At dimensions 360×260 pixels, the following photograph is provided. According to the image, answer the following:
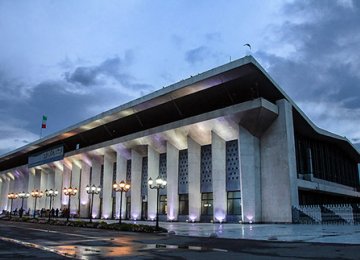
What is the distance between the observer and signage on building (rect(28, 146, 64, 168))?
61.1 metres

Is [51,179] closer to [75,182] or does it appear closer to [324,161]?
[75,182]

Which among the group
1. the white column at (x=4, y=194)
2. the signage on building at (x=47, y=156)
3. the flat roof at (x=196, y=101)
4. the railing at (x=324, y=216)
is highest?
the flat roof at (x=196, y=101)

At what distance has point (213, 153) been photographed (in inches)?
1538

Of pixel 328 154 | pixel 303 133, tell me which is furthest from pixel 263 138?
pixel 328 154

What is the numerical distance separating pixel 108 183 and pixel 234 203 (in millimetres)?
24096

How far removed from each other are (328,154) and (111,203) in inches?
1327

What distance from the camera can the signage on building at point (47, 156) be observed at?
61125mm

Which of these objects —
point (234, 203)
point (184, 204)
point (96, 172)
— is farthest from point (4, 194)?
point (234, 203)

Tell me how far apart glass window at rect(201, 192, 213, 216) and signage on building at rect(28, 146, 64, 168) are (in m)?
29.1

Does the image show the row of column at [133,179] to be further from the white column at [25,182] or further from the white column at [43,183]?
the white column at [25,182]

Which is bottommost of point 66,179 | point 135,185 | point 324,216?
point 324,216

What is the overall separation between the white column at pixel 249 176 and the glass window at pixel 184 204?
30.7 feet

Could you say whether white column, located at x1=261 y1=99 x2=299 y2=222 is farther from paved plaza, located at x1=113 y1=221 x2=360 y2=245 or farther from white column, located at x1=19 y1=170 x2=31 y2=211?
white column, located at x1=19 y1=170 x2=31 y2=211

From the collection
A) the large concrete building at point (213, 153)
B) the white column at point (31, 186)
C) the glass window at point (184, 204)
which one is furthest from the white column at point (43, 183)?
the glass window at point (184, 204)
